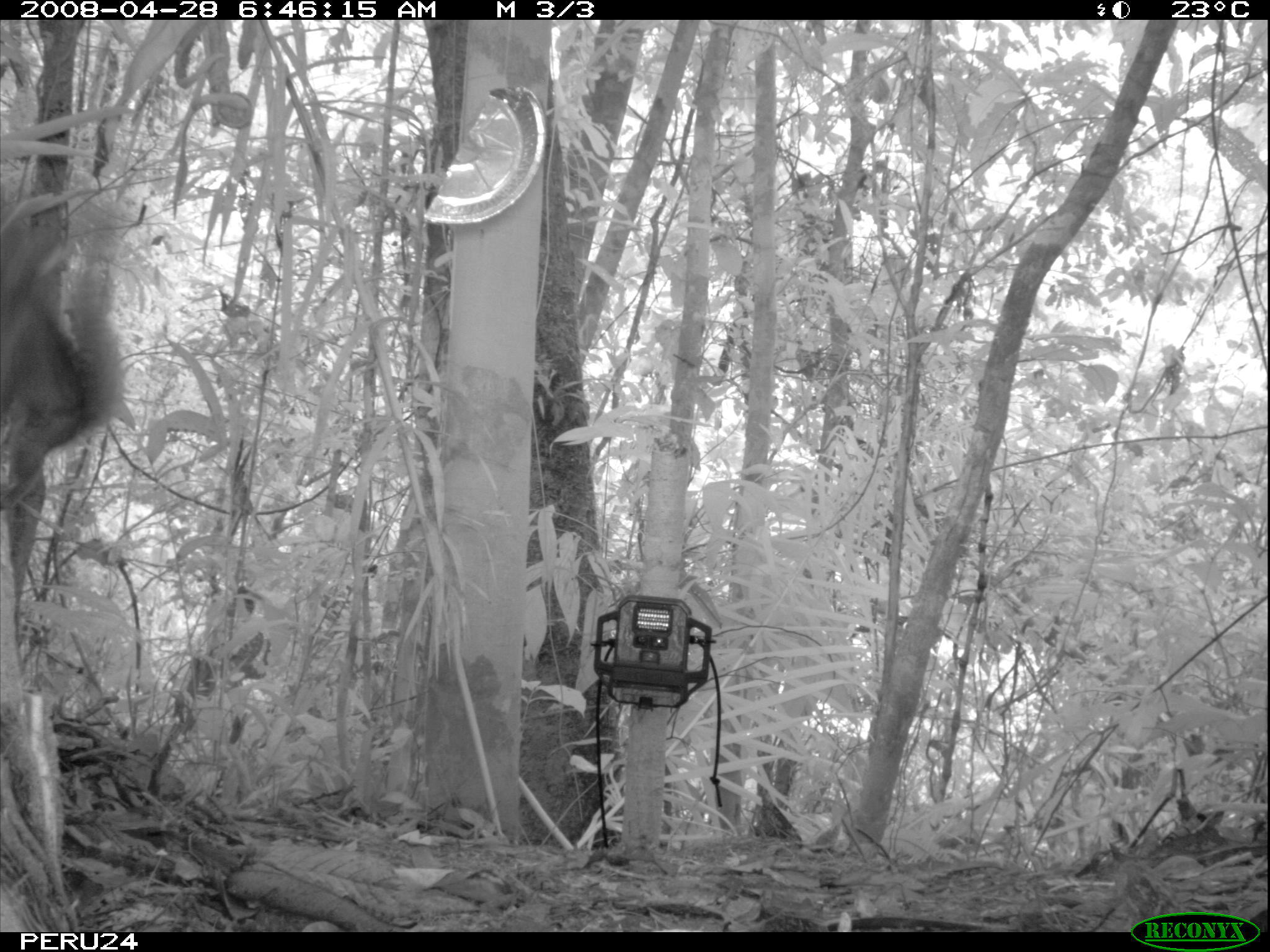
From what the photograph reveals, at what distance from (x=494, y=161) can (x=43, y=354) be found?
685mm

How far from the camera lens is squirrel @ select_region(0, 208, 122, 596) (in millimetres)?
1400

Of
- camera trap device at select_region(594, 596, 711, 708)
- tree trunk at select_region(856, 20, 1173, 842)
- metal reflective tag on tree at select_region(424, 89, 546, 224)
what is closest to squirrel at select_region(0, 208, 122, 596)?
metal reflective tag on tree at select_region(424, 89, 546, 224)

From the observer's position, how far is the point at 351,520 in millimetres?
1600

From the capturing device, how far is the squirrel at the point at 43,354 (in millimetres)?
1400

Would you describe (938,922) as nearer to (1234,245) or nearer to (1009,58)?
(1234,245)

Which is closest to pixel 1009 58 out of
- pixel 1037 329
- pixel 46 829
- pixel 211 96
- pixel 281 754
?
pixel 211 96

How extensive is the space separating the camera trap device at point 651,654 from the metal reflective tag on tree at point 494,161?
2.18 ft

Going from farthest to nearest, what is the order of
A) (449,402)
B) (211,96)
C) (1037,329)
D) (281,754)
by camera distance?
(1037,329)
(281,754)
(449,402)
(211,96)
